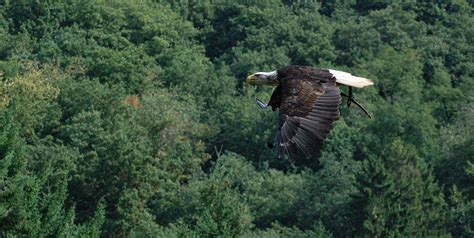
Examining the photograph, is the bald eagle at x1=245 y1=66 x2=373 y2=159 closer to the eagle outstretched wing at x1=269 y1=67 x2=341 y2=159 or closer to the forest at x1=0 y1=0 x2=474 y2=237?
the eagle outstretched wing at x1=269 y1=67 x2=341 y2=159

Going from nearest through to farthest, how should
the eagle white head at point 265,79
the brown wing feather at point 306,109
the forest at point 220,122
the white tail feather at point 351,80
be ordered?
the brown wing feather at point 306,109
the white tail feather at point 351,80
the eagle white head at point 265,79
the forest at point 220,122

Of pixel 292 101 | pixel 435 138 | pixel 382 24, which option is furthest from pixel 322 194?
pixel 292 101

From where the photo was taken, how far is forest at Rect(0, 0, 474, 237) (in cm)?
6109

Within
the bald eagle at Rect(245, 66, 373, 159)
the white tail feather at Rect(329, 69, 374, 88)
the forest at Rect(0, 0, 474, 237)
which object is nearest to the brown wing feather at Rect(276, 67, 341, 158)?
the bald eagle at Rect(245, 66, 373, 159)

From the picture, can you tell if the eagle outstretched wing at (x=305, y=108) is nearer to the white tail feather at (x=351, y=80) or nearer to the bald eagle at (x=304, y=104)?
the bald eagle at (x=304, y=104)

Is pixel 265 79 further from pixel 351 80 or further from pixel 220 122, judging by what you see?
pixel 220 122

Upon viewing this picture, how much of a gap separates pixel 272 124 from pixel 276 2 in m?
18.8

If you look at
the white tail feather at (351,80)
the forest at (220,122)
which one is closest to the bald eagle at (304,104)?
the white tail feather at (351,80)

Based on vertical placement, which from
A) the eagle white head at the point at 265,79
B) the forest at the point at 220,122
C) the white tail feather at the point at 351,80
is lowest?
the forest at the point at 220,122

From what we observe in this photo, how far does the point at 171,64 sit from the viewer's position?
3260 inches

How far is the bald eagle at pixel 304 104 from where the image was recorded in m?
19.9

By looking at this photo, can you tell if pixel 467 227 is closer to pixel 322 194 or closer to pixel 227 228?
pixel 322 194

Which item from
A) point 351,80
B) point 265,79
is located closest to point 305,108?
point 351,80

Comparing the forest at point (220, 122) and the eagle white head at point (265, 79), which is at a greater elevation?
the eagle white head at point (265, 79)
